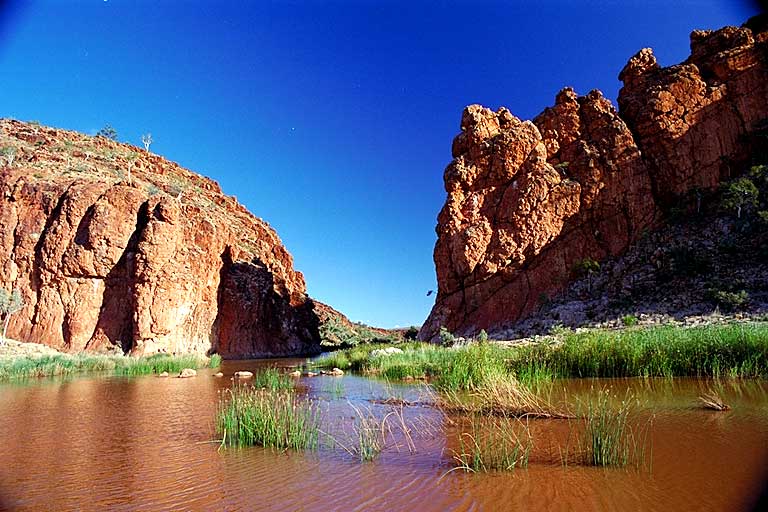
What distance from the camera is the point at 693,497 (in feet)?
15.8

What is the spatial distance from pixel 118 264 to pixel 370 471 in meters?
45.4

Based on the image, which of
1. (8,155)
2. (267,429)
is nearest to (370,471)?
(267,429)

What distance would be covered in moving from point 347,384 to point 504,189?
2868 centimetres

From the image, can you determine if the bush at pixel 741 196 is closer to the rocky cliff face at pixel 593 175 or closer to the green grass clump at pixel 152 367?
the rocky cliff face at pixel 593 175

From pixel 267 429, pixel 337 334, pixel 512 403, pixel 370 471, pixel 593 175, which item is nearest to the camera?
pixel 370 471

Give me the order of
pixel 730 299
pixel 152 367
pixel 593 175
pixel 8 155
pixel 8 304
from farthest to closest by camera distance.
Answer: pixel 8 155, pixel 593 175, pixel 8 304, pixel 730 299, pixel 152 367

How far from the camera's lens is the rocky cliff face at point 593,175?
122 feet

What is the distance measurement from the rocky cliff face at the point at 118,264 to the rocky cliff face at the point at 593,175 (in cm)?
2445

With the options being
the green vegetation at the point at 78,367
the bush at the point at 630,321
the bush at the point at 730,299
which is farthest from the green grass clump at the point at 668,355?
the green vegetation at the point at 78,367

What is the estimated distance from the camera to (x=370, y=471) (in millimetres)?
6215

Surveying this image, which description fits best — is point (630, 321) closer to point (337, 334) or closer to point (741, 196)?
point (741, 196)

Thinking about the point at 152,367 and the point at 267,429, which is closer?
the point at 267,429

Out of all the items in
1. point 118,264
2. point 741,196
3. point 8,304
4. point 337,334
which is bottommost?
point 337,334

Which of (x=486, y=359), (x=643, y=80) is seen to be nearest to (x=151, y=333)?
(x=486, y=359)
